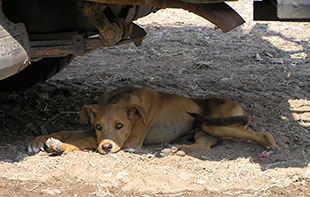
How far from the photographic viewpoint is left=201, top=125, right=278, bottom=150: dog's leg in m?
5.49

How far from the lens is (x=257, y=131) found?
19.6 feet

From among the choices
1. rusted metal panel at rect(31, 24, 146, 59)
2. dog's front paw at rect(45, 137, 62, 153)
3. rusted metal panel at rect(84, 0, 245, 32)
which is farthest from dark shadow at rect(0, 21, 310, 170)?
rusted metal panel at rect(84, 0, 245, 32)

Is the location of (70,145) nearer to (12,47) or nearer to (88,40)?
(88,40)

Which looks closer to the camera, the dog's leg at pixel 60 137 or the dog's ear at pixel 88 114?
the dog's leg at pixel 60 137

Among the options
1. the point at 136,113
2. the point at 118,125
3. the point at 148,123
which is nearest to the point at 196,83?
the point at 148,123

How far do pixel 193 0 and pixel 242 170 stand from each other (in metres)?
1.66

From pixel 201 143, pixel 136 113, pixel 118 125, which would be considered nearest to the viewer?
pixel 118 125

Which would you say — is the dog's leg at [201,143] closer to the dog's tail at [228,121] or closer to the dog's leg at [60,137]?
the dog's tail at [228,121]

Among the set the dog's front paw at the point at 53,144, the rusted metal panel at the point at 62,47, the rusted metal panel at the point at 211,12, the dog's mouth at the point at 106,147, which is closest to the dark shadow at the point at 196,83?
the dog's front paw at the point at 53,144

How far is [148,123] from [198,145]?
63 cm

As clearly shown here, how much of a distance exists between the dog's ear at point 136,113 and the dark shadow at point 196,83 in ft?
1.28

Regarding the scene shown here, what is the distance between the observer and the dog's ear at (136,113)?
18.2ft

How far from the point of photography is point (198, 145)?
574 centimetres

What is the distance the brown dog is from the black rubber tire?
817 mm
